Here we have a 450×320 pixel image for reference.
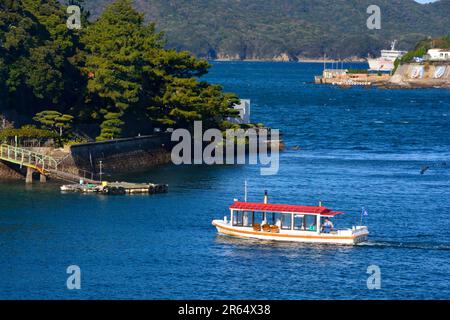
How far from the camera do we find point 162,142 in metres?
113

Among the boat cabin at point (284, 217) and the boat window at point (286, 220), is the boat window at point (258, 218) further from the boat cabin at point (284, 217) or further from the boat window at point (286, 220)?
the boat window at point (286, 220)

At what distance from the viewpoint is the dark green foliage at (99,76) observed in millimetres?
104500

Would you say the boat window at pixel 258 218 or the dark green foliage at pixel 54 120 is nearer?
the boat window at pixel 258 218

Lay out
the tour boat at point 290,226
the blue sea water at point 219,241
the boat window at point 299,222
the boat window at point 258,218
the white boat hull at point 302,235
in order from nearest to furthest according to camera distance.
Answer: the blue sea water at point 219,241 < the white boat hull at point 302,235 < the tour boat at point 290,226 < the boat window at point 299,222 < the boat window at point 258,218

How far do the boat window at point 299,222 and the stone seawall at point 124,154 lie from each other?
88.3 ft

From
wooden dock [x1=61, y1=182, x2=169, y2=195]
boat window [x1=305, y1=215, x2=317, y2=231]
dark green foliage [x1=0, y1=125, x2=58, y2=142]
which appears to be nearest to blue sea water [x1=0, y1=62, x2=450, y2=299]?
wooden dock [x1=61, y1=182, x2=169, y2=195]

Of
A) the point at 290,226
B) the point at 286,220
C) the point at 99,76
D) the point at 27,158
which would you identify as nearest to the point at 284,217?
the point at 286,220

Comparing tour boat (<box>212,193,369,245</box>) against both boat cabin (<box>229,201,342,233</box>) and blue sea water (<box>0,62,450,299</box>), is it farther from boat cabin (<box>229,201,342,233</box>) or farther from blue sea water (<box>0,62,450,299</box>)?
blue sea water (<box>0,62,450,299</box>)

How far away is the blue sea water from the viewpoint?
202ft

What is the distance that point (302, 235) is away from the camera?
72875 mm

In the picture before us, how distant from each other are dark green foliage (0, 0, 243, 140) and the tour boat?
3294cm

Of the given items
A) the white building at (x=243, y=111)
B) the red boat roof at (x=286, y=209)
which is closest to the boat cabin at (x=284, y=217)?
the red boat roof at (x=286, y=209)

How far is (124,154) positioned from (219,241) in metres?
33.4
